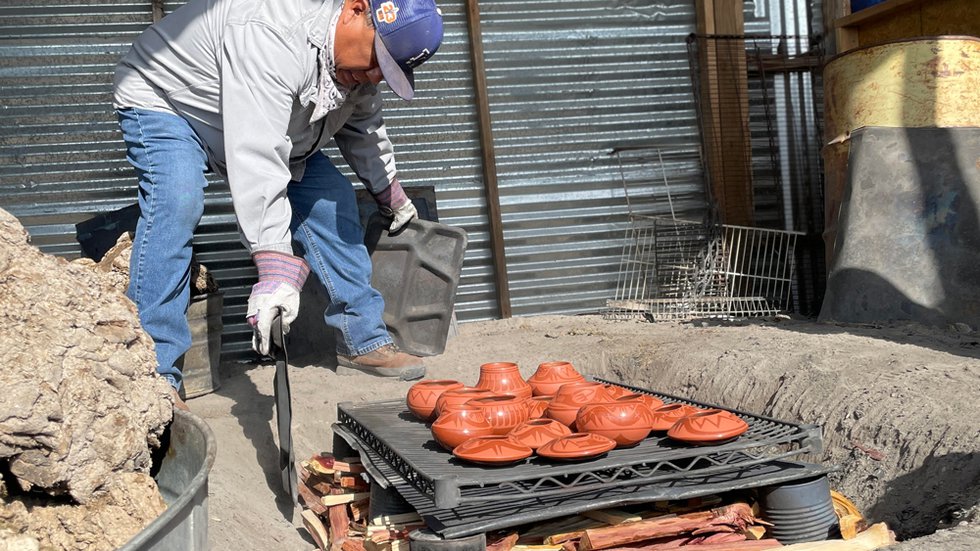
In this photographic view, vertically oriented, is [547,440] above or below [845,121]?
below

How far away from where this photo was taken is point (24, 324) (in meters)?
1.74

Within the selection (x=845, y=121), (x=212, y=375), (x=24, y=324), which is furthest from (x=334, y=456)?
(x=845, y=121)

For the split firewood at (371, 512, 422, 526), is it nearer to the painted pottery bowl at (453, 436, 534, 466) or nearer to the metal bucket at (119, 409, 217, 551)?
the painted pottery bowl at (453, 436, 534, 466)

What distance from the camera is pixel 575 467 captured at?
2209mm

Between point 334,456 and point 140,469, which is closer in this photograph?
point 140,469

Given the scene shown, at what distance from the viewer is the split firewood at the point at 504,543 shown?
2.19 meters

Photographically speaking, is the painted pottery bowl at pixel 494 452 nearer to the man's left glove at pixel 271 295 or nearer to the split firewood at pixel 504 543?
the split firewood at pixel 504 543

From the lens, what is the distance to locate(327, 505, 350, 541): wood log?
2783 millimetres

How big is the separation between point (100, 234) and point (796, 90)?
511 cm

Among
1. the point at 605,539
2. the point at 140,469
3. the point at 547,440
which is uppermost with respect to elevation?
the point at 140,469

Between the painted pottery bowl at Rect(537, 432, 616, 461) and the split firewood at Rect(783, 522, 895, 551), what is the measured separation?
0.52 meters

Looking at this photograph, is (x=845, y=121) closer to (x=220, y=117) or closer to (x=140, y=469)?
(x=220, y=117)

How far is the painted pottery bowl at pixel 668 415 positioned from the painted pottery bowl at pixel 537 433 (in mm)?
272

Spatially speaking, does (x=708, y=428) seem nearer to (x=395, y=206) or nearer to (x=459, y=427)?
(x=459, y=427)
